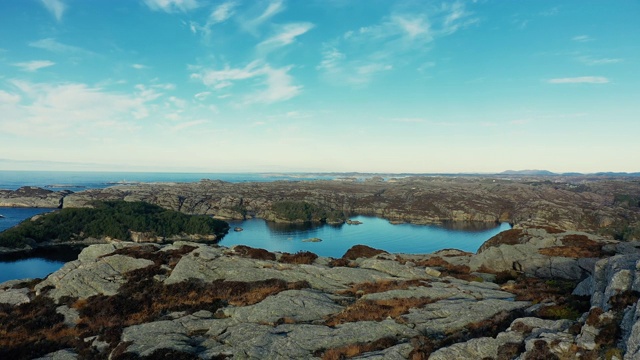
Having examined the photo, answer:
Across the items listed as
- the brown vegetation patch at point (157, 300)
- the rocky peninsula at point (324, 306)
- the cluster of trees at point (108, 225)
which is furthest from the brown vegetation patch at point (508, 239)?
the cluster of trees at point (108, 225)

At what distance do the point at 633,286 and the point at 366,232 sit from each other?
558 ft

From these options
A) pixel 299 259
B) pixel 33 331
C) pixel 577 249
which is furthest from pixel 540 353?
pixel 577 249

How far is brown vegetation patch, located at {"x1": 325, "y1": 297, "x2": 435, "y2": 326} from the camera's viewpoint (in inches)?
959

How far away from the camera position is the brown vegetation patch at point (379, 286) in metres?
31.7

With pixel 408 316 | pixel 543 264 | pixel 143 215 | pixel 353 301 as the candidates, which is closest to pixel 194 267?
pixel 353 301

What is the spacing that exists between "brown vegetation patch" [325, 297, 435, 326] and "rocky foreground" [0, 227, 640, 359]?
13 centimetres

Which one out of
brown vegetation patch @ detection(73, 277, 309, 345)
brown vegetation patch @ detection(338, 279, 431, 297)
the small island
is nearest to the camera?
brown vegetation patch @ detection(73, 277, 309, 345)

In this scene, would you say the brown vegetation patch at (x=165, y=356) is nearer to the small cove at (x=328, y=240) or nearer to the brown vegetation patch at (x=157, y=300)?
the brown vegetation patch at (x=157, y=300)

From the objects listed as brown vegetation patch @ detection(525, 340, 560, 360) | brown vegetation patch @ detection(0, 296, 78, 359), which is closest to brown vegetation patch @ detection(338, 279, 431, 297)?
brown vegetation patch @ detection(525, 340, 560, 360)

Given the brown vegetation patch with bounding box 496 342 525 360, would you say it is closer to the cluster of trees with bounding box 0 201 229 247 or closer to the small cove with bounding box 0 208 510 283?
the small cove with bounding box 0 208 510 283

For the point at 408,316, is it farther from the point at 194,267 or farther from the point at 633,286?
the point at 194,267

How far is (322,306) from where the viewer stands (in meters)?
27.6

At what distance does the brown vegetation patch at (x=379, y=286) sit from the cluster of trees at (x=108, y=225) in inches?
5533

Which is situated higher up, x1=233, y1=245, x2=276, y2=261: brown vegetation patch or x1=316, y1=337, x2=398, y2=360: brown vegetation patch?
x1=316, y1=337, x2=398, y2=360: brown vegetation patch
